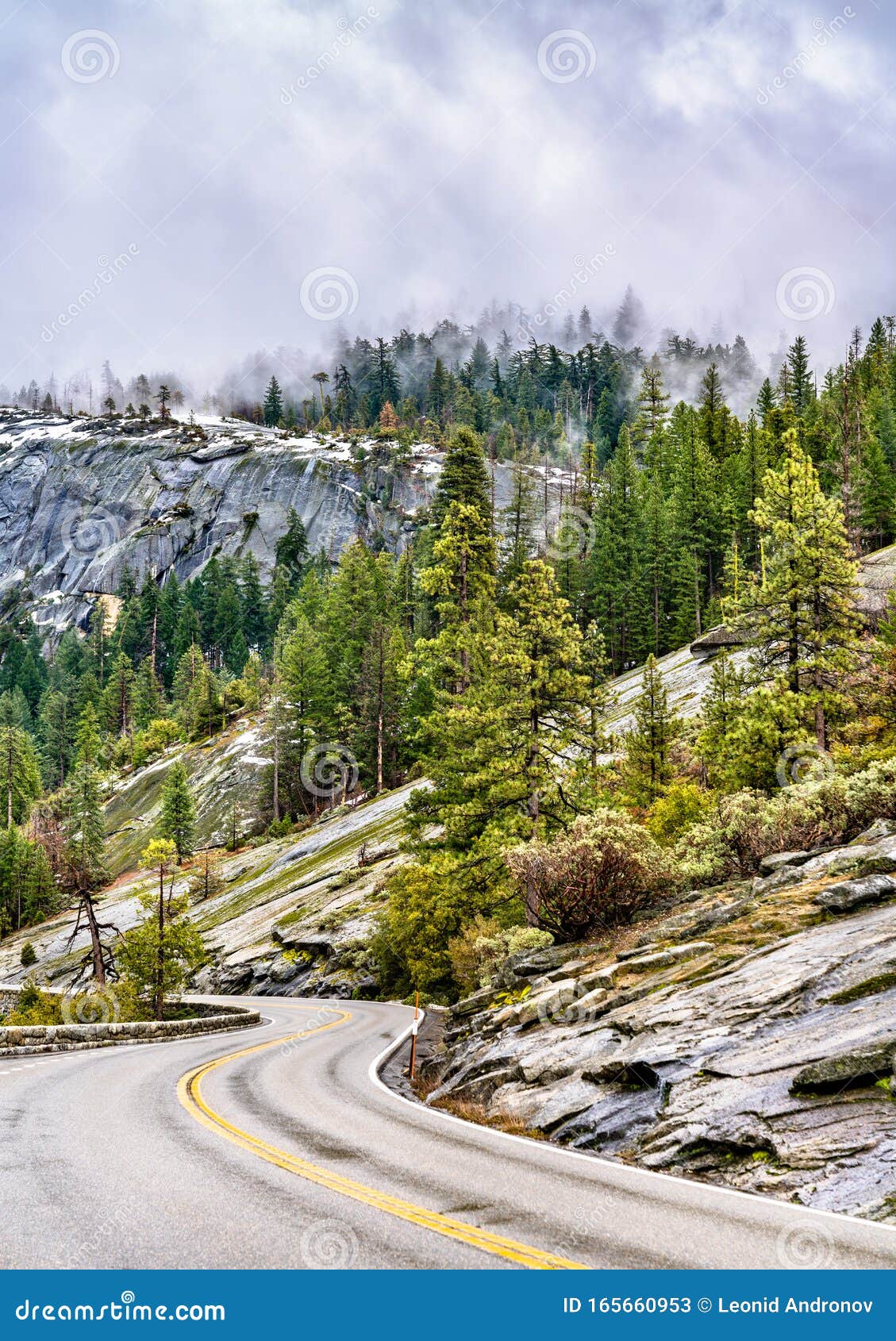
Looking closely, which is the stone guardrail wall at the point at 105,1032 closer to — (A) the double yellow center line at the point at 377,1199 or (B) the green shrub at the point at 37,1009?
(B) the green shrub at the point at 37,1009

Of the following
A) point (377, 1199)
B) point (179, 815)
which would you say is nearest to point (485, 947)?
point (377, 1199)

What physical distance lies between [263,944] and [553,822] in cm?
2163

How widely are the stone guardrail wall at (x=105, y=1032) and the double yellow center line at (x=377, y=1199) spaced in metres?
8.12

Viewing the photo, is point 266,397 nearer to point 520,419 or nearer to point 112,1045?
point 520,419

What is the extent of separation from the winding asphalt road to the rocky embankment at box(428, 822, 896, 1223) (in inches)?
28.4

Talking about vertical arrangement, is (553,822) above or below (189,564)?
below

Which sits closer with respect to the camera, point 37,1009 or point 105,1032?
point 105,1032

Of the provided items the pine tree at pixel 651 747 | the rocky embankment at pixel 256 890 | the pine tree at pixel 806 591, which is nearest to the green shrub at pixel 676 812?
the pine tree at pixel 806 591

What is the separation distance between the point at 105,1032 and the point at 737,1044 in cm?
1775

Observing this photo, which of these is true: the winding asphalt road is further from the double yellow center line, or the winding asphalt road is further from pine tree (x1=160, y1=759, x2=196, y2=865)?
pine tree (x1=160, y1=759, x2=196, y2=865)

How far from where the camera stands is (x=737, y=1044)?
1052 cm

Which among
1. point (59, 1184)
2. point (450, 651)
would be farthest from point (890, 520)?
point (59, 1184)

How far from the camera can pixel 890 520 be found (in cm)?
6688

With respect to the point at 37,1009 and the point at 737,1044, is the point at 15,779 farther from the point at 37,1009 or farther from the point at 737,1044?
the point at 737,1044
